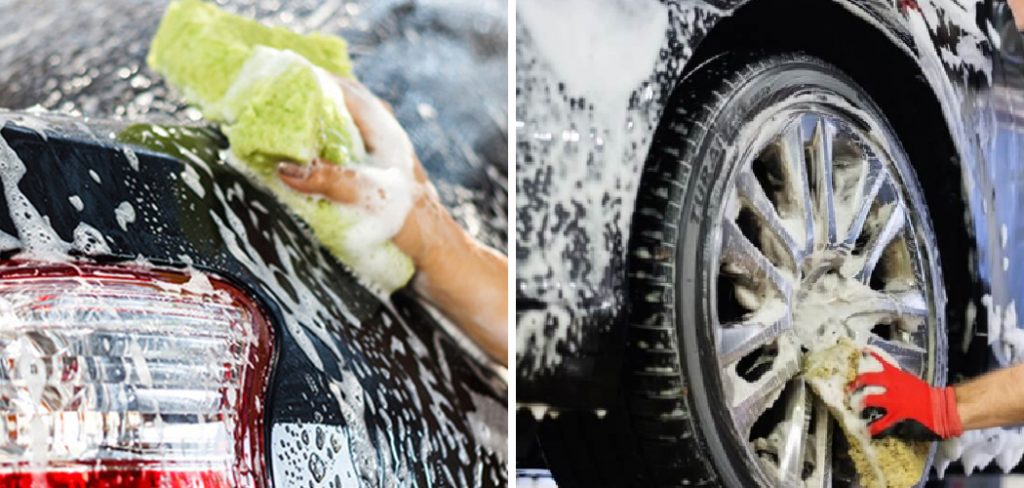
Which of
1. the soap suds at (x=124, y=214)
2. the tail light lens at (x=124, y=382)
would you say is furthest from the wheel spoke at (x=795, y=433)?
the soap suds at (x=124, y=214)

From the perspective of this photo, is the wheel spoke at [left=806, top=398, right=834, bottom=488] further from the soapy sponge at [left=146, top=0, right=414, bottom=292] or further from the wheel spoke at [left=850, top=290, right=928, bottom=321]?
the soapy sponge at [left=146, top=0, right=414, bottom=292]

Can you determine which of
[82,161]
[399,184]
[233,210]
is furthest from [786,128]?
[82,161]

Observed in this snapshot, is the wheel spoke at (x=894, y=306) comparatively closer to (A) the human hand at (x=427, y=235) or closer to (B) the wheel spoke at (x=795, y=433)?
(B) the wheel spoke at (x=795, y=433)

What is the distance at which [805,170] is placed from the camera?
149 centimetres

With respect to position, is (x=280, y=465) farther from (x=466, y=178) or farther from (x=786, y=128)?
(x=786, y=128)

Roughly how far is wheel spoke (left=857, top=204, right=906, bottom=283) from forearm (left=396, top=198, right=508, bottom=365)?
540 millimetres

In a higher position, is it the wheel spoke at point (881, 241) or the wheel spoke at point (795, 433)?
the wheel spoke at point (881, 241)

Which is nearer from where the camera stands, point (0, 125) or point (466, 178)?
point (0, 125)

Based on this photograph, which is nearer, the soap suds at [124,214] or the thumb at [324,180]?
the soap suds at [124,214]

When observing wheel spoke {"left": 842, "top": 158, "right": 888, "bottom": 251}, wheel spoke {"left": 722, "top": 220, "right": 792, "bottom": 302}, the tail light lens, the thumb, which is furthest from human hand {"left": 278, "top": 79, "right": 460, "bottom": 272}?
wheel spoke {"left": 842, "top": 158, "right": 888, "bottom": 251}

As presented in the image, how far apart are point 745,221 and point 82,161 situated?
2.35 ft

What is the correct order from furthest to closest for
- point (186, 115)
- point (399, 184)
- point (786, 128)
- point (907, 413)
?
point (907, 413), point (786, 128), point (399, 184), point (186, 115)

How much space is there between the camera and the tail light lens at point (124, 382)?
104 centimetres

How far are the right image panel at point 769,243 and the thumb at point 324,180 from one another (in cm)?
18
